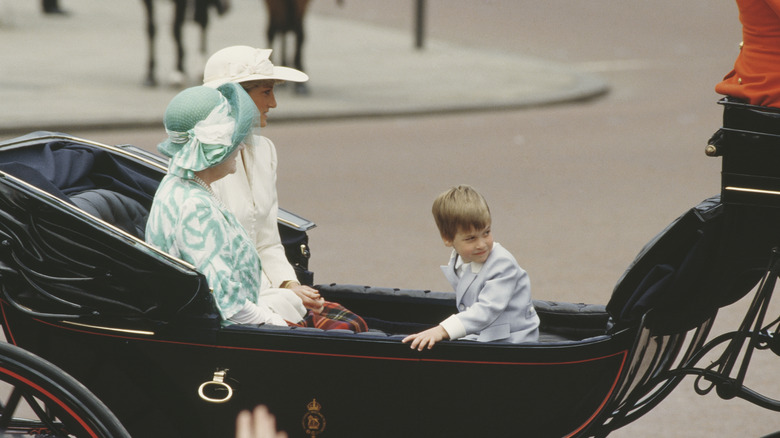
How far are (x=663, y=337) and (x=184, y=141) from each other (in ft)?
4.56

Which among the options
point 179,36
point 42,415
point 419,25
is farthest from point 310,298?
point 419,25

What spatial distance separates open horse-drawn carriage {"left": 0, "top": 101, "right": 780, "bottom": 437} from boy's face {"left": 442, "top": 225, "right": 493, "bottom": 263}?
1.15 feet

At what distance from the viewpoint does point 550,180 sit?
7.68 metres

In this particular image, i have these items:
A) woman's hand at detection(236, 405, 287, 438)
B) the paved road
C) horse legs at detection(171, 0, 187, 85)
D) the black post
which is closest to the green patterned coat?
woman's hand at detection(236, 405, 287, 438)

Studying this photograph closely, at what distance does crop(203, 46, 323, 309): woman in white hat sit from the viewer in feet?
11.2

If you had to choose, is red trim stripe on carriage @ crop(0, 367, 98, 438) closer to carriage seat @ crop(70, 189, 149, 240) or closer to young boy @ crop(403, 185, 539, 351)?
carriage seat @ crop(70, 189, 149, 240)

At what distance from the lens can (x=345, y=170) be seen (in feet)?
26.1

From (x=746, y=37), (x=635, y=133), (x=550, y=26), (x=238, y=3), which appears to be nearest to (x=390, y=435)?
(x=746, y=37)

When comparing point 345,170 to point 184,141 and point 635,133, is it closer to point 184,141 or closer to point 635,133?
point 635,133

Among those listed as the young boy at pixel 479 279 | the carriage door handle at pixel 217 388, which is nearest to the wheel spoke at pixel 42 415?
the carriage door handle at pixel 217 388

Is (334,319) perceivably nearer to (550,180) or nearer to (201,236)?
(201,236)

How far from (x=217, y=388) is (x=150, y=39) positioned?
8364 mm

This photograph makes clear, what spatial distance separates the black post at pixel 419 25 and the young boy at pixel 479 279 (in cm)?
A: 1054

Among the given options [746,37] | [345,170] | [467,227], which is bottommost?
[345,170]
